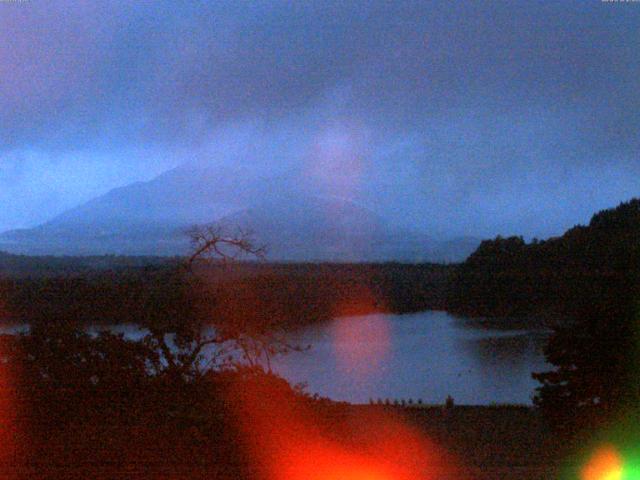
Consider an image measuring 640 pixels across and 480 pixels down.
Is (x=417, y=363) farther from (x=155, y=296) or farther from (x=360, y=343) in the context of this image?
(x=155, y=296)

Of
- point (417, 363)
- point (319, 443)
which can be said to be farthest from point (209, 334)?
point (417, 363)

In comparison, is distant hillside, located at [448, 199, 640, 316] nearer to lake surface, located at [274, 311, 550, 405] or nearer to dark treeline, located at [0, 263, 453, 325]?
lake surface, located at [274, 311, 550, 405]

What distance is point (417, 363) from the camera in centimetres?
1689

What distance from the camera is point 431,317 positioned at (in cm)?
2456

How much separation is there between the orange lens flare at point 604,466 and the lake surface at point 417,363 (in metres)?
4.71

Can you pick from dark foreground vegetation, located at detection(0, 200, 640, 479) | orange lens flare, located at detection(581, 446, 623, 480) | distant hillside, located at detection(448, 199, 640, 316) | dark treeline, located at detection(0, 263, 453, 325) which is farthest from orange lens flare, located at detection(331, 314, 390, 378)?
orange lens flare, located at detection(581, 446, 623, 480)

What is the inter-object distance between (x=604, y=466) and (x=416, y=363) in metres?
9.05

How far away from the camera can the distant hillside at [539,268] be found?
1970 centimetres

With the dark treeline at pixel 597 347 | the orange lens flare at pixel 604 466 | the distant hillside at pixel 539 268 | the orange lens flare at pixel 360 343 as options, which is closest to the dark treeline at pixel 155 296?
the orange lens flare at pixel 360 343

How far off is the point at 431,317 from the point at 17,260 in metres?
14.5

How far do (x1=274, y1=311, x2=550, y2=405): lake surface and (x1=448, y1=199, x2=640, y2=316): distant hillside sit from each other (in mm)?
2078

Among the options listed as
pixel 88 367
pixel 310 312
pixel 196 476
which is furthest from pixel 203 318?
pixel 310 312

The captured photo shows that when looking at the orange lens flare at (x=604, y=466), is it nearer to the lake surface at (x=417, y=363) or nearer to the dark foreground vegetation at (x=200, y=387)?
the dark foreground vegetation at (x=200, y=387)

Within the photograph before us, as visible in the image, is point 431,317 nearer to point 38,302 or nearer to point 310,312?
point 310,312
